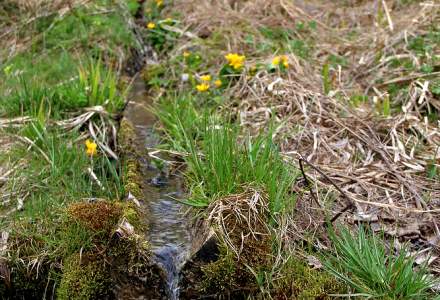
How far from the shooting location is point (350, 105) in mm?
4301

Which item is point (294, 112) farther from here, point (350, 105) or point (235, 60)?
point (235, 60)

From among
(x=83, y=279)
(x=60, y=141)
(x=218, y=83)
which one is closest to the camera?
(x=83, y=279)

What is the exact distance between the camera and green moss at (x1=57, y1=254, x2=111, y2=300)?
284 centimetres

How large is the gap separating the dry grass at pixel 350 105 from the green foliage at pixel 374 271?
358mm

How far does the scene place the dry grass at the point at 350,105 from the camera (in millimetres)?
3232

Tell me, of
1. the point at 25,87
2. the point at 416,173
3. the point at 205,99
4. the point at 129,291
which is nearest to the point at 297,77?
the point at 205,99

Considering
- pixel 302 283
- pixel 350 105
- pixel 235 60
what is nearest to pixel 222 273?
pixel 302 283

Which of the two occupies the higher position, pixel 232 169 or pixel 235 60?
pixel 232 169

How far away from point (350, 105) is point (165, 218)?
1.86m

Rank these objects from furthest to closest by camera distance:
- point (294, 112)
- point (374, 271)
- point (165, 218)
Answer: point (294, 112) → point (165, 218) → point (374, 271)

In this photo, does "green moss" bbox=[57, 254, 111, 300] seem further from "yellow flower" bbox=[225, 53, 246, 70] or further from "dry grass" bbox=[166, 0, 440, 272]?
"yellow flower" bbox=[225, 53, 246, 70]

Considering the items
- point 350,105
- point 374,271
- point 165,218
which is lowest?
point 350,105

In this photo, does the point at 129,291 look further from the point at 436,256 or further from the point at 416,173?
the point at 416,173

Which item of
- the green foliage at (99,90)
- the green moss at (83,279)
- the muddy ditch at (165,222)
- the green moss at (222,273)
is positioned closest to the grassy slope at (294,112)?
the green moss at (222,273)
